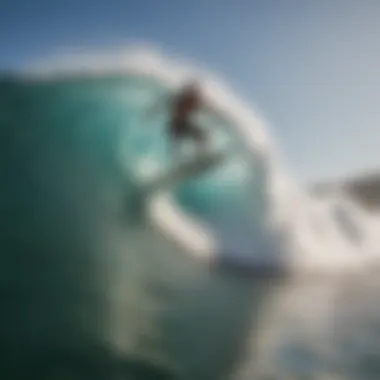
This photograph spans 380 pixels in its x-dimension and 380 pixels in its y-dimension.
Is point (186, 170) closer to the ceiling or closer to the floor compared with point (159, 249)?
closer to the ceiling

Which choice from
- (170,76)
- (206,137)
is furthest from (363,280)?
(170,76)

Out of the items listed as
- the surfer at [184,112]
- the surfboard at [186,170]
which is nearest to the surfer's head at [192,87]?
the surfer at [184,112]

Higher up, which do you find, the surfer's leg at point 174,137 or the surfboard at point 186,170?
the surfer's leg at point 174,137

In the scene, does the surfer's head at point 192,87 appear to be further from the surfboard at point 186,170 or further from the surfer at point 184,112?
the surfboard at point 186,170

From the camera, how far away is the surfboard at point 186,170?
1236mm

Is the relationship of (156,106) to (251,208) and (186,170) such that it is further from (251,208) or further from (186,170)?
(251,208)

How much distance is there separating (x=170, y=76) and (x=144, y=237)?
0.27m

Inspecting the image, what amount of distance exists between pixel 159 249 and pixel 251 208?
0.16m

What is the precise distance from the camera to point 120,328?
3.93 ft

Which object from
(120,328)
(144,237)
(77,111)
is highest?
(77,111)

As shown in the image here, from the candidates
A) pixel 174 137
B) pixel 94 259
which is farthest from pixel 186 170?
pixel 94 259

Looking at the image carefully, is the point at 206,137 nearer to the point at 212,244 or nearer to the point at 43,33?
the point at 212,244

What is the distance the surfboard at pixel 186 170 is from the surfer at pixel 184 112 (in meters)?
0.03

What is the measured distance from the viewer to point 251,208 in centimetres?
124
